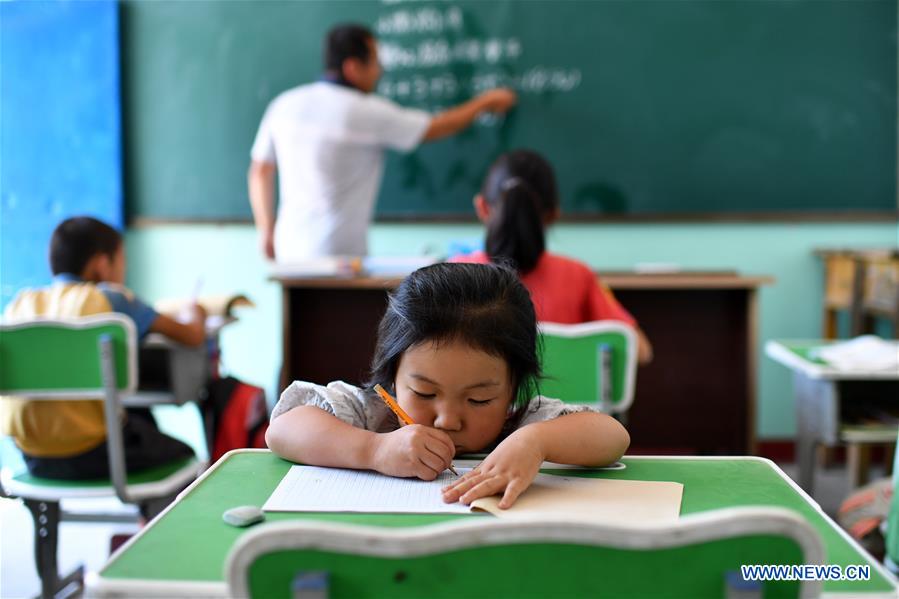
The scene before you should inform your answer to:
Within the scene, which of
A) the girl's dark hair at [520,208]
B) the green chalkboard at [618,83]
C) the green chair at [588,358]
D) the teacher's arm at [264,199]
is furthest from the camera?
the green chalkboard at [618,83]

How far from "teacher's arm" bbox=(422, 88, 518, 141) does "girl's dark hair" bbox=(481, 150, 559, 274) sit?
50.6 inches

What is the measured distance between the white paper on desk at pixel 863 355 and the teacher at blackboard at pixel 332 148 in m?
1.72

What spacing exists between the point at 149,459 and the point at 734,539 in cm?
184

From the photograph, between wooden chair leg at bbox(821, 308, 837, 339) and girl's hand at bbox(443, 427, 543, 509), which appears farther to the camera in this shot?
wooden chair leg at bbox(821, 308, 837, 339)

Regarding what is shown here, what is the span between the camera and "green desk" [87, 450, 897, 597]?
0.75 metres

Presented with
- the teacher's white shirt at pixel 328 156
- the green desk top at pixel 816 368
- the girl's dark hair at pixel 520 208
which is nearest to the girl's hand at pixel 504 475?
the girl's dark hair at pixel 520 208

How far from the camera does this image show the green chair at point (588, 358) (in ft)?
6.12

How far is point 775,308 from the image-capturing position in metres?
3.79

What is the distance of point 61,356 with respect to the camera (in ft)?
6.38

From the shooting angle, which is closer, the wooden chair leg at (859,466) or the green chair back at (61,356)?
the green chair back at (61,356)

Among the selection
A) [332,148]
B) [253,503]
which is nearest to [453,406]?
[253,503]

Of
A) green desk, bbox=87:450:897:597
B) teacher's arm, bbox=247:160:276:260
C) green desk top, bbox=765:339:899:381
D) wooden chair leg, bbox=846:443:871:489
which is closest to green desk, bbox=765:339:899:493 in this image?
green desk top, bbox=765:339:899:381

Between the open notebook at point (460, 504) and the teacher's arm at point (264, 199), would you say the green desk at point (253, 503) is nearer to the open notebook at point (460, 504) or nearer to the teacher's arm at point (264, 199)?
the open notebook at point (460, 504)

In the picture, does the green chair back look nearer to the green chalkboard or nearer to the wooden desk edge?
the wooden desk edge
